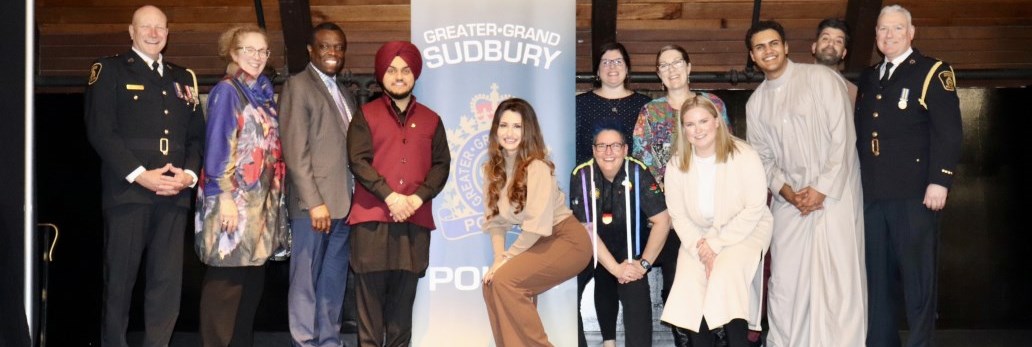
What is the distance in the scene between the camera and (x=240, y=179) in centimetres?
435

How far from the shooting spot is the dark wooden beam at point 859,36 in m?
5.75

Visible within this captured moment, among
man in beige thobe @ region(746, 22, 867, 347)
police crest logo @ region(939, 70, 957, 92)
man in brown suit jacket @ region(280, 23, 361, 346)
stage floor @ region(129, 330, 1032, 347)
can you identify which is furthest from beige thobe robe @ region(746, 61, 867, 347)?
man in brown suit jacket @ region(280, 23, 361, 346)

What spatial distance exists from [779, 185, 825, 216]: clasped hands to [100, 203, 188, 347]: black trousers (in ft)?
8.89

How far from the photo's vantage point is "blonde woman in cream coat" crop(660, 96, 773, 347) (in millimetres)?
4273

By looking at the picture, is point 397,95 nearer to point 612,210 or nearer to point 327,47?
point 327,47

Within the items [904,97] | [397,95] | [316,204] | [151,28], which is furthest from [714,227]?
[151,28]

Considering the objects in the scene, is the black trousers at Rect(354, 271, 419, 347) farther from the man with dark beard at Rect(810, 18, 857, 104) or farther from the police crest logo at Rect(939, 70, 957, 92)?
the police crest logo at Rect(939, 70, 957, 92)

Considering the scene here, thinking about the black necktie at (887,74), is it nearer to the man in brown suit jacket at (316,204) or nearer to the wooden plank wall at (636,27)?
the wooden plank wall at (636,27)

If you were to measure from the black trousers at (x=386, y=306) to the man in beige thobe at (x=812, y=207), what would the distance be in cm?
164

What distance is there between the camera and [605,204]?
15.1 feet

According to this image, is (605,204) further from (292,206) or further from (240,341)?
(240,341)

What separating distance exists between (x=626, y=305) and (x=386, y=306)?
1056 mm

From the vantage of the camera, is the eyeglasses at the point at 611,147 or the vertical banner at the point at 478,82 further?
the vertical banner at the point at 478,82

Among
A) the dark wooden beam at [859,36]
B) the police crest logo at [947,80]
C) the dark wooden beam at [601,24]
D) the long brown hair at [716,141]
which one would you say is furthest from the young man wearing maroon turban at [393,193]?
the dark wooden beam at [859,36]
